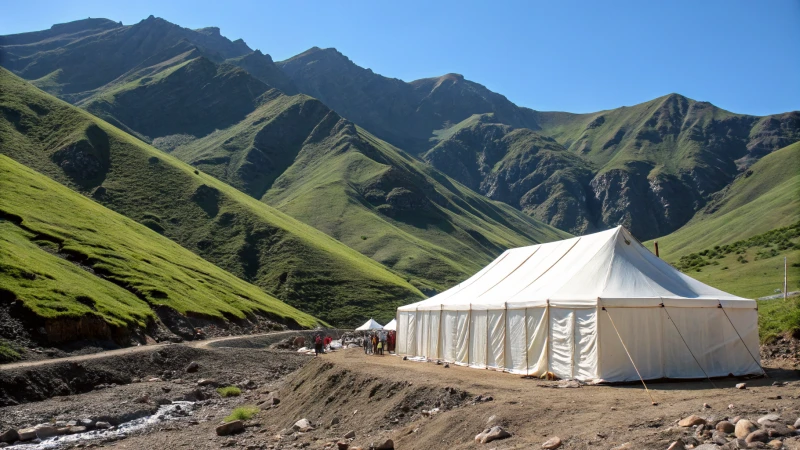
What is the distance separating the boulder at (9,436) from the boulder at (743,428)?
24.1m

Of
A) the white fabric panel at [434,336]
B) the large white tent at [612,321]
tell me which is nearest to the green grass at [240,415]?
the large white tent at [612,321]

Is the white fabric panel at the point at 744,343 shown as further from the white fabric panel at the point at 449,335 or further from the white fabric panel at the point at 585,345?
the white fabric panel at the point at 449,335

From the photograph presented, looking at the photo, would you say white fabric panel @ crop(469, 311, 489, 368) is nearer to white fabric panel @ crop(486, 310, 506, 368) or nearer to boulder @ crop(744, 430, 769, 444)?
white fabric panel @ crop(486, 310, 506, 368)

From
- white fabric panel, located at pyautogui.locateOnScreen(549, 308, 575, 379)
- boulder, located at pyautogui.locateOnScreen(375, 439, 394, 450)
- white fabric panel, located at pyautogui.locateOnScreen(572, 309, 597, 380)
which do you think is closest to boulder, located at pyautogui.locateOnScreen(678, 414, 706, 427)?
boulder, located at pyautogui.locateOnScreen(375, 439, 394, 450)

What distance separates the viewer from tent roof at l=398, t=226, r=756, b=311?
22312 millimetres

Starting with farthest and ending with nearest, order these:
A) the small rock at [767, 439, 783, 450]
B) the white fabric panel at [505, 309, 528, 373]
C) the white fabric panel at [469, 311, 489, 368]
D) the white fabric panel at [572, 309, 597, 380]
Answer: the white fabric panel at [469, 311, 489, 368] → the white fabric panel at [505, 309, 528, 373] → the white fabric panel at [572, 309, 597, 380] → the small rock at [767, 439, 783, 450]

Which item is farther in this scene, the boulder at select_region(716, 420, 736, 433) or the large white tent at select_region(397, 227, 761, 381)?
the large white tent at select_region(397, 227, 761, 381)

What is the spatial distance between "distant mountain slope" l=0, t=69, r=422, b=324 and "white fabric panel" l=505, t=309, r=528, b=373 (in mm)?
78968

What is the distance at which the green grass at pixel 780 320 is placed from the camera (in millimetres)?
25809

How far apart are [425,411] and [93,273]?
50.4m

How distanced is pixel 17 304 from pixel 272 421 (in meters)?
24.1

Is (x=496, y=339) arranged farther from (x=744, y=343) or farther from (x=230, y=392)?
(x=230, y=392)

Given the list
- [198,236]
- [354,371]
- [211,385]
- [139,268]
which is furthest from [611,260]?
[198,236]

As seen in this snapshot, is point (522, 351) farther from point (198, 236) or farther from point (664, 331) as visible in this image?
point (198, 236)
